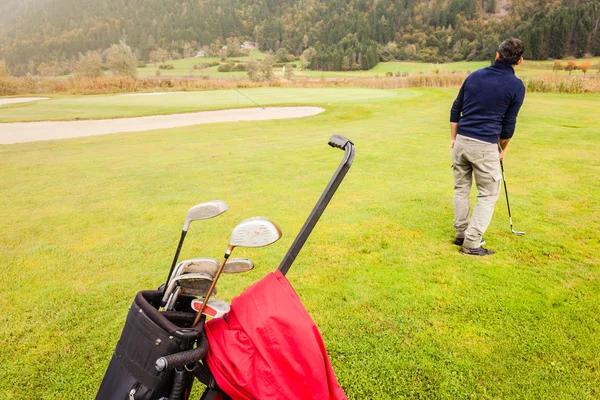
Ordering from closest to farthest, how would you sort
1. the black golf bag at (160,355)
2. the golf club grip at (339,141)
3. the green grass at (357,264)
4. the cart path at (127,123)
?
1. the black golf bag at (160,355)
2. the golf club grip at (339,141)
3. the green grass at (357,264)
4. the cart path at (127,123)

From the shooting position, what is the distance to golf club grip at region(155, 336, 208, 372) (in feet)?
4.76

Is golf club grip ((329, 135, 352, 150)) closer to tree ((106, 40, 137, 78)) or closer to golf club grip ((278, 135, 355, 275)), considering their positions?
golf club grip ((278, 135, 355, 275))

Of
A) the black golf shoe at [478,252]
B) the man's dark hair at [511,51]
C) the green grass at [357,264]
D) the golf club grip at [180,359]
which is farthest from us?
the black golf shoe at [478,252]

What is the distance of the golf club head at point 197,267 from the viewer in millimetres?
1753

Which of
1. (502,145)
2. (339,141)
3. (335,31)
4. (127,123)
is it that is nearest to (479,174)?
(502,145)

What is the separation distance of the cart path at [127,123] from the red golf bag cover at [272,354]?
1561 cm

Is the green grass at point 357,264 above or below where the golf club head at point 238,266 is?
below

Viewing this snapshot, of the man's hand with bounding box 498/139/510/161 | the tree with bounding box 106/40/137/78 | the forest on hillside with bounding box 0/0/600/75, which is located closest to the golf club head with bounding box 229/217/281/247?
the man's hand with bounding box 498/139/510/161

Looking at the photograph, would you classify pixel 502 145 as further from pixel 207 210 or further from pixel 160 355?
pixel 160 355

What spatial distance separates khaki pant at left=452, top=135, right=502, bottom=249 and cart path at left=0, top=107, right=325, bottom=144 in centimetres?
1339

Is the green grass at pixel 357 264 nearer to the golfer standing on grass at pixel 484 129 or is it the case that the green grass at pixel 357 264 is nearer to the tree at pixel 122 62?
the golfer standing on grass at pixel 484 129

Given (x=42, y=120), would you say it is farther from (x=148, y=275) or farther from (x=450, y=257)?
(x=450, y=257)

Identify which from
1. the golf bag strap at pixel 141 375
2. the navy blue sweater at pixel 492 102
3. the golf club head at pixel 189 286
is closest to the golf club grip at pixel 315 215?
the golf club head at pixel 189 286

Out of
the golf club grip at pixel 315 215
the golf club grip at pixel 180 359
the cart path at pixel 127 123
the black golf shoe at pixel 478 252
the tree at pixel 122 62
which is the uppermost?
the tree at pixel 122 62
